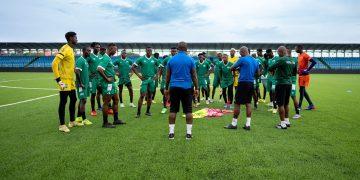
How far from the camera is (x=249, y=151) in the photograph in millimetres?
5922

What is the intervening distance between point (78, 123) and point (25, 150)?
2774mm

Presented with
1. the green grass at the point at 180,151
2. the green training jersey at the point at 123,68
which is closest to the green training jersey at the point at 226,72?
the green grass at the point at 180,151

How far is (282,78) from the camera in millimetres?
8273

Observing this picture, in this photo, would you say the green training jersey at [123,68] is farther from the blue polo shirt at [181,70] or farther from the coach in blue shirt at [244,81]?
the blue polo shirt at [181,70]

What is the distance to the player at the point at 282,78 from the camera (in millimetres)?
8156

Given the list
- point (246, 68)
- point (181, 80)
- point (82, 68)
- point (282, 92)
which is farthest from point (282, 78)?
point (82, 68)

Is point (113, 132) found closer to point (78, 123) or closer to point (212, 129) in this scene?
point (78, 123)

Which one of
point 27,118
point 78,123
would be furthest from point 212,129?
point 27,118

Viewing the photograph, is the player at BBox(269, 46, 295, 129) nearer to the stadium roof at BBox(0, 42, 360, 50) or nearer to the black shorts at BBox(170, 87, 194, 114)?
the black shorts at BBox(170, 87, 194, 114)

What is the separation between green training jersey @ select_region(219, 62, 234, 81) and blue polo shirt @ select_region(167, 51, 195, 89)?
210 inches

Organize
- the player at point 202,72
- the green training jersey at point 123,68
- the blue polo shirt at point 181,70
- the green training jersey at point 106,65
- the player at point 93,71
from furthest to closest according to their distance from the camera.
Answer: the player at point 202,72, the green training jersey at point 123,68, the player at point 93,71, the green training jersey at point 106,65, the blue polo shirt at point 181,70

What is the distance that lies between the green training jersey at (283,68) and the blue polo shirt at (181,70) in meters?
2.63

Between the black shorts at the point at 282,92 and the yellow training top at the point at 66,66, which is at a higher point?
the yellow training top at the point at 66,66

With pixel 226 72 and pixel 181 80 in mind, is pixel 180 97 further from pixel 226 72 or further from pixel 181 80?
pixel 226 72
